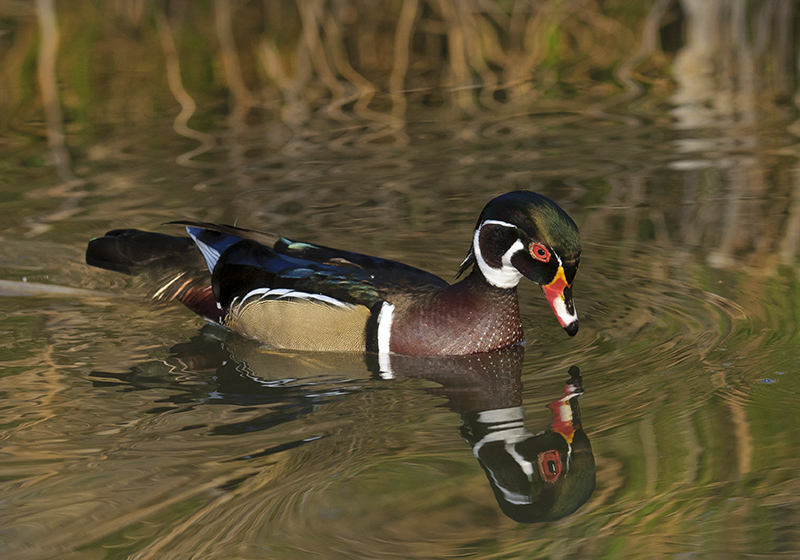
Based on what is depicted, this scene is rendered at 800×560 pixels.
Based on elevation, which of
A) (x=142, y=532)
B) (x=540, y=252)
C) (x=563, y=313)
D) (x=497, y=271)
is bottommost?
(x=142, y=532)

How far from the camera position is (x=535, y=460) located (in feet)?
14.0

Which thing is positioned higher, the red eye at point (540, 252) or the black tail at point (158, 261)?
the red eye at point (540, 252)

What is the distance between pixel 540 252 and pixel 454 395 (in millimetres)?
739

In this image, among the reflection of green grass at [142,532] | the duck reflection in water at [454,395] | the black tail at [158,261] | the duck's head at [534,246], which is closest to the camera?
the reflection of green grass at [142,532]

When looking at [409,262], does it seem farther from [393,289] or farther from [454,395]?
[454,395]

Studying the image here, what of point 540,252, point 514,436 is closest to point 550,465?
point 514,436

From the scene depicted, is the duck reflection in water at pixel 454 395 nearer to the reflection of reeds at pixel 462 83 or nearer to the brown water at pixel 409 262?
the brown water at pixel 409 262

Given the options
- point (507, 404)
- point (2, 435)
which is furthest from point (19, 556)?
point (507, 404)

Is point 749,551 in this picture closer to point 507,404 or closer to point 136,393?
point 507,404

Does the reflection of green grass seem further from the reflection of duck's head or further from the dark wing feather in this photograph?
the dark wing feather

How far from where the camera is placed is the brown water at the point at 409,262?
3.87m

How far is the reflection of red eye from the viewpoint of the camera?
414 centimetres

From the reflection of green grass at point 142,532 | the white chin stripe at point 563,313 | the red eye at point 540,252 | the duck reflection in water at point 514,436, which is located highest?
the red eye at point 540,252

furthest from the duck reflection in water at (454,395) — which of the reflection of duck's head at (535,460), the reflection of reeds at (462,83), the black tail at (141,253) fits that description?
the reflection of reeds at (462,83)
